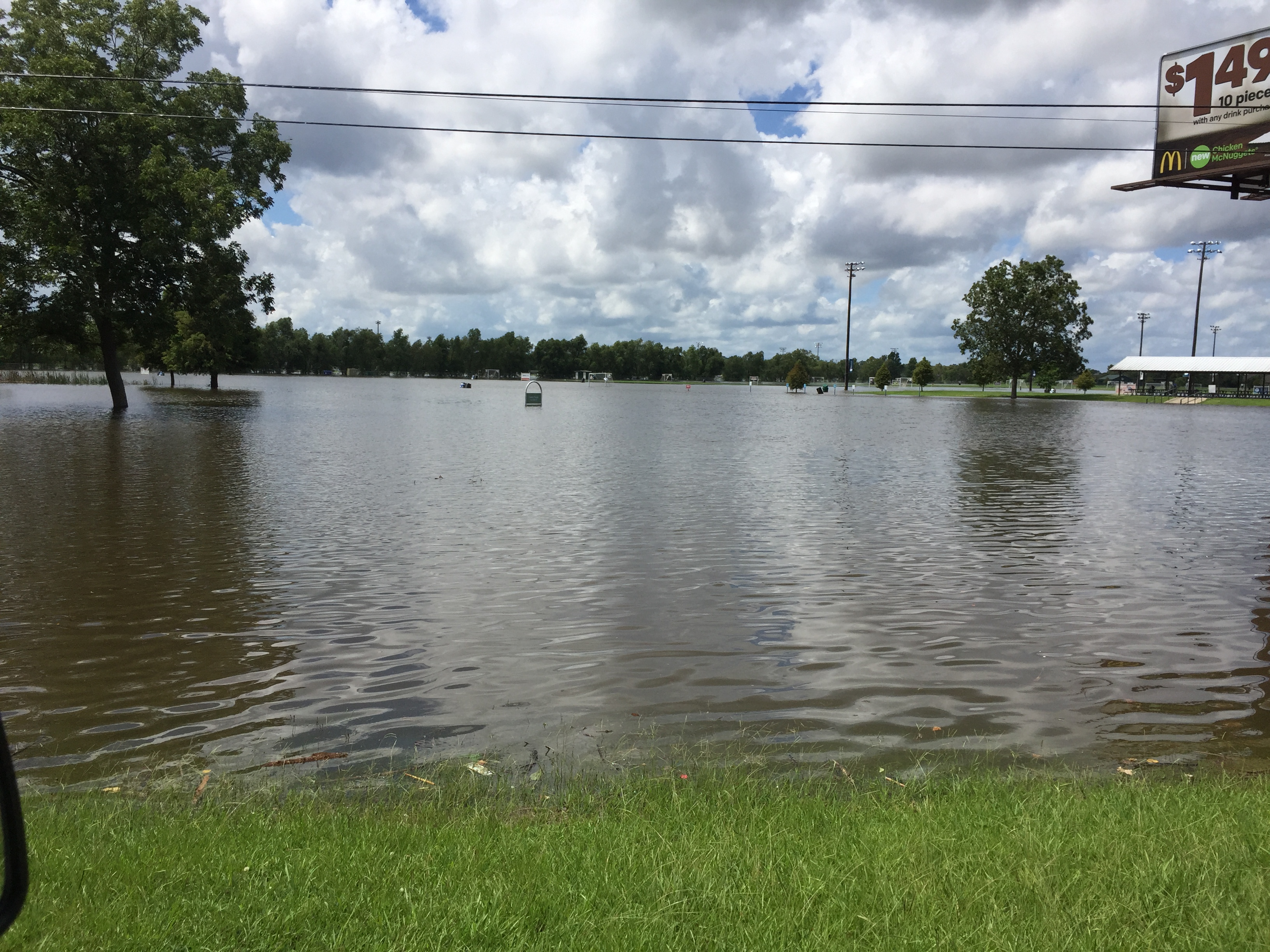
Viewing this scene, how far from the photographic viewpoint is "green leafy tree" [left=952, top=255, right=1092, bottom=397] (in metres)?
106

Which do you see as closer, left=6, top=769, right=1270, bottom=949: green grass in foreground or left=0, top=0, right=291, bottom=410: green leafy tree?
left=6, top=769, right=1270, bottom=949: green grass in foreground

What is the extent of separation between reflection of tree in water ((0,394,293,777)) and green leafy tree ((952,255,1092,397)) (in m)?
105

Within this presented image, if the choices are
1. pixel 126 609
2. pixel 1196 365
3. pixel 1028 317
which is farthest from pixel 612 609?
pixel 1196 365

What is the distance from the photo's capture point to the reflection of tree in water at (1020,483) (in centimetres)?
1609

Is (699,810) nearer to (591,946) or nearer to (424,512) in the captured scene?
(591,946)

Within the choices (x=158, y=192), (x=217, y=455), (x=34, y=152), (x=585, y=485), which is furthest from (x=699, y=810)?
(x=34, y=152)

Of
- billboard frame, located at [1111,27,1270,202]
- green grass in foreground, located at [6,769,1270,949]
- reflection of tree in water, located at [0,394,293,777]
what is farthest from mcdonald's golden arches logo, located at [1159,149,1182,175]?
reflection of tree in water, located at [0,394,293,777]

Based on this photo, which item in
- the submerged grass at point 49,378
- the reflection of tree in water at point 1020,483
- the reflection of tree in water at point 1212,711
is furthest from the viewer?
the submerged grass at point 49,378

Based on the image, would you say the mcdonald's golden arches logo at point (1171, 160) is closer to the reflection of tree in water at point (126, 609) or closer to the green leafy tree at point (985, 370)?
the reflection of tree in water at point (126, 609)

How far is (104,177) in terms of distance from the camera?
118 ft

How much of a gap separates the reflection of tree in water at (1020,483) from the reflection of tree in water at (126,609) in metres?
12.1

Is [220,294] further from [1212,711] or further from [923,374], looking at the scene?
[923,374]

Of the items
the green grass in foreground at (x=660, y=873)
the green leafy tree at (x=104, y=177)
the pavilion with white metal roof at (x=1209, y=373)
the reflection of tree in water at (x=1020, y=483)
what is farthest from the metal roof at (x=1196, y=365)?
the green grass in foreground at (x=660, y=873)

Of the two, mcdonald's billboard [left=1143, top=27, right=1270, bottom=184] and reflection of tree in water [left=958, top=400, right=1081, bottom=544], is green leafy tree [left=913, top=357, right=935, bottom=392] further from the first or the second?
mcdonald's billboard [left=1143, top=27, right=1270, bottom=184]
